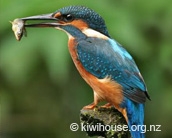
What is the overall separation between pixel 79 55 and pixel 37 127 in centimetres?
122

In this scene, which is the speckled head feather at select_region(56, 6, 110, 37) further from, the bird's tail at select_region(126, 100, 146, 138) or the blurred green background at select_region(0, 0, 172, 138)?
the blurred green background at select_region(0, 0, 172, 138)

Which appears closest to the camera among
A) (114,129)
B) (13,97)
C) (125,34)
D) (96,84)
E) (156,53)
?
(114,129)

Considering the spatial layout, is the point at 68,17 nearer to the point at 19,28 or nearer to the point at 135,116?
the point at 19,28

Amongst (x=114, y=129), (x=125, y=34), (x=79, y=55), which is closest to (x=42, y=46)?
(x=125, y=34)

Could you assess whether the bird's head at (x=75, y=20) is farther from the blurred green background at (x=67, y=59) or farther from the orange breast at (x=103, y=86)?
the blurred green background at (x=67, y=59)

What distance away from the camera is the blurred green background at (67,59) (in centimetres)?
204

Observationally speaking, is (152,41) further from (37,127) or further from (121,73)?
(121,73)

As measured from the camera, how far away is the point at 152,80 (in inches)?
84.0

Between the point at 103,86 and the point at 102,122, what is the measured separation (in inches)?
3.9

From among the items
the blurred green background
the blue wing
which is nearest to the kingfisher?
the blue wing

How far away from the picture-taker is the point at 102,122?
4.17ft

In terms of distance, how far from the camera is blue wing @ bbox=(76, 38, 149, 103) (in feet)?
4.07

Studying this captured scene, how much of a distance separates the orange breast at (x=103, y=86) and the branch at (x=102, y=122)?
0.10ft

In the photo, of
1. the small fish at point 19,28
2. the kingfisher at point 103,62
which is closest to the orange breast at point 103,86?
the kingfisher at point 103,62
